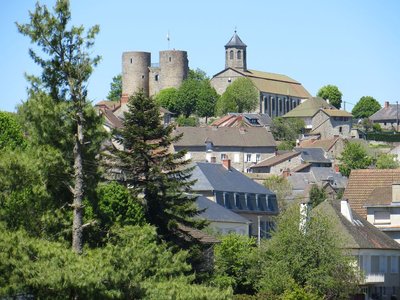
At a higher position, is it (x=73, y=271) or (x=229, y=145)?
(x=229, y=145)

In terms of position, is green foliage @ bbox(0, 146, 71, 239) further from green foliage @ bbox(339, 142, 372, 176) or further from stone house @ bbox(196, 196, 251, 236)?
green foliage @ bbox(339, 142, 372, 176)

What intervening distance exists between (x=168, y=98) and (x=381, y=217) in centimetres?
11324

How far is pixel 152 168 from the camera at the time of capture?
1929 inches

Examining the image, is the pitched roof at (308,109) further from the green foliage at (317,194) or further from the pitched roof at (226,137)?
the green foliage at (317,194)

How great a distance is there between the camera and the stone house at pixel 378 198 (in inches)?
2633

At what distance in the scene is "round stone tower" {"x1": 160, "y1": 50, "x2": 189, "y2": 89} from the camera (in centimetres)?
19112

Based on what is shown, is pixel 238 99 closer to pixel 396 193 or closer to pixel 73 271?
pixel 396 193

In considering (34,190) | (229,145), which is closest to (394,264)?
(34,190)

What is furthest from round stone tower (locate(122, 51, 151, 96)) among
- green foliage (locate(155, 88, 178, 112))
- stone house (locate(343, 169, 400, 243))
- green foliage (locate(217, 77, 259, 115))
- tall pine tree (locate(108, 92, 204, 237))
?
tall pine tree (locate(108, 92, 204, 237))

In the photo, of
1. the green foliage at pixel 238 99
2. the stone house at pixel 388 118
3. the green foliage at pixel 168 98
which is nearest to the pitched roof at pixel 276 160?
the green foliage at pixel 238 99

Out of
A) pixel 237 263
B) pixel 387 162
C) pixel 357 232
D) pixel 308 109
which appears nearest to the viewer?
pixel 237 263

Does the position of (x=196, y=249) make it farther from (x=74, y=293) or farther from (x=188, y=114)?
(x=188, y=114)

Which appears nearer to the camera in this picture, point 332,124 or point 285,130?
point 285,130

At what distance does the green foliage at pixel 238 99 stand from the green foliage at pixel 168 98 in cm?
566
